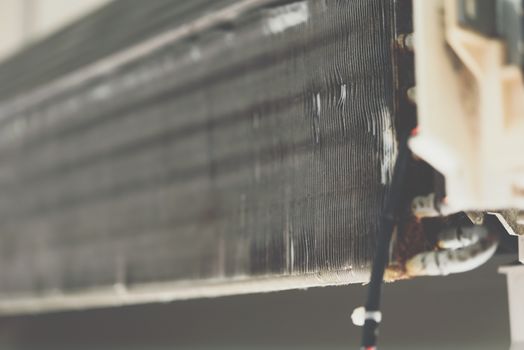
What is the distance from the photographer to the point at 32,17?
2543 mm

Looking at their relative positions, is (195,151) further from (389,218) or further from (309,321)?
(389,218)

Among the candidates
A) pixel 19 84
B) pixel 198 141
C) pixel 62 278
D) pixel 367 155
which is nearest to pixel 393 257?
pixel 367 155

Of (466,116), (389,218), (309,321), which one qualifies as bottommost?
(309,321)

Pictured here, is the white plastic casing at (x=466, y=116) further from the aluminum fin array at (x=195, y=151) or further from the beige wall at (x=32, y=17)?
the beige wall at (x=32, y=17)

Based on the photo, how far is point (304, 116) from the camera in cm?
116

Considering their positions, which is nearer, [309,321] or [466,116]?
[466,116]

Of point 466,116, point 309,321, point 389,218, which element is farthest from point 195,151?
point 466,116

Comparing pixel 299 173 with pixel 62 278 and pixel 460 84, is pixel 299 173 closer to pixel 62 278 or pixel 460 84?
pixel 460 84

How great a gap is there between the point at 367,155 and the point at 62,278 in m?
1.04

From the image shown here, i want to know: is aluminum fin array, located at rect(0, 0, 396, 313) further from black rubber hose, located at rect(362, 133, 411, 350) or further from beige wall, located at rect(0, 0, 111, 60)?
beige wall, located at rect(0, 0, 111, 60)

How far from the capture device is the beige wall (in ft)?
7.39

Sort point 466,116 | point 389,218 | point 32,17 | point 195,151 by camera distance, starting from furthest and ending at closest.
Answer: point 32,17 → point 195,151 → point 389,218 → point 466,116

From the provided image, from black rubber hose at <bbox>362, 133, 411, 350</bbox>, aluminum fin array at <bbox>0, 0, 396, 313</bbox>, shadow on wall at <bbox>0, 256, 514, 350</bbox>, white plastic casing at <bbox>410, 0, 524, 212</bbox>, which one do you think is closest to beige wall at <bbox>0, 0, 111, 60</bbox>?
aluminum fin array at <bbox>0, 0, 396, 313</bbox>

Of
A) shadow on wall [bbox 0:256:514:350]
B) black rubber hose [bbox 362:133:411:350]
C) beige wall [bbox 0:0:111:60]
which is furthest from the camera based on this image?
beige wall [bbox 0:0:111:60]
